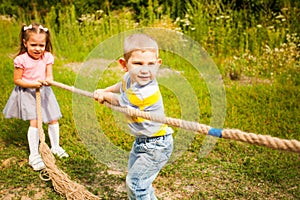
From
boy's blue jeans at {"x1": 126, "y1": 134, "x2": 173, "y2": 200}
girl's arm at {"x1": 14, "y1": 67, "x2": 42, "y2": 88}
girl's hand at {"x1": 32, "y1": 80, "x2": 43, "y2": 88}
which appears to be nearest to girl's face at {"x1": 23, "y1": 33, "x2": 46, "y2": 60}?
girl's arm at {"x1": 14, "y1": 67, "x2": 42, "y2": 88}

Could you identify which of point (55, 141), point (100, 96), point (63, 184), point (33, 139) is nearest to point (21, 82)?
point (33, 139)

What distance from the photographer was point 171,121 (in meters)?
1.87

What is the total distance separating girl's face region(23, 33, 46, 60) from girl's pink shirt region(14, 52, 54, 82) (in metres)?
0.05

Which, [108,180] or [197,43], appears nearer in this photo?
[108,180]

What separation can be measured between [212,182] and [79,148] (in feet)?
4.35

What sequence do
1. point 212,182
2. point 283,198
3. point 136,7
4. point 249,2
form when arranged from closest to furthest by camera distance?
point 283,198
point 212,182
point 249,2
point 136,7

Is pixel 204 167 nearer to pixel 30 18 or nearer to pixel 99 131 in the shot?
pixel 99 131

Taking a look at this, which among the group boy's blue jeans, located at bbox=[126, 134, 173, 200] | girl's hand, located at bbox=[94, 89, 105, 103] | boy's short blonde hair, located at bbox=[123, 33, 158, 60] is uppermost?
boy's short blonde hair, located at bbox=[123, 33, 158, 60]

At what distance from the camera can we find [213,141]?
397 centimetres

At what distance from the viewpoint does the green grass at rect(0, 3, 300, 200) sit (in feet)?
10.4

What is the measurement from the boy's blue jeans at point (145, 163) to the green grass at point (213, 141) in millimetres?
781

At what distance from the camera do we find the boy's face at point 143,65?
2127mm

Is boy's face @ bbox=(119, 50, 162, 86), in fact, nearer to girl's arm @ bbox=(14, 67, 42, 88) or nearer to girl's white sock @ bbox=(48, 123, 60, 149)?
girl's arm @ bbox=(14, 67, 42, 88)

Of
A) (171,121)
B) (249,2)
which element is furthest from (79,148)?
(249,2)
